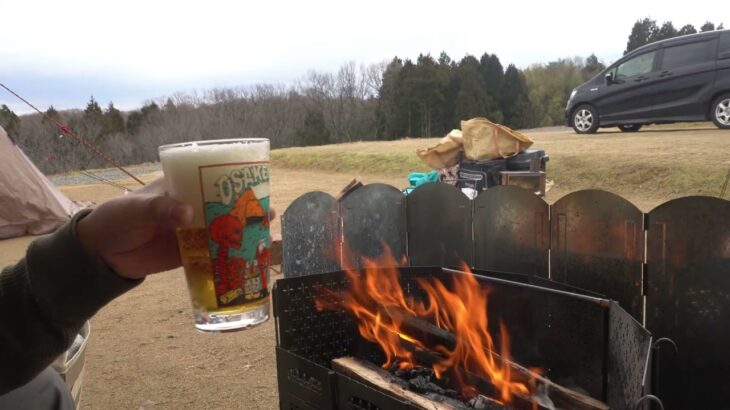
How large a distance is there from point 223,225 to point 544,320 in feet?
4.73

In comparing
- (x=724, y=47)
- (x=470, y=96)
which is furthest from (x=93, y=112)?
(x=724, y=47)

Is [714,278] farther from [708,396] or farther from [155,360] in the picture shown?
[155,360]

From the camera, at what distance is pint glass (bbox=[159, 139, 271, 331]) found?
3.70ft

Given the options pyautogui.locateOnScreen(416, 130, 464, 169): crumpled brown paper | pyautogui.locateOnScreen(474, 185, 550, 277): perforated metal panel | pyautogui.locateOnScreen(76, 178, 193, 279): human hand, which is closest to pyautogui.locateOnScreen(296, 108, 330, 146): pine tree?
pyautogui.locateOnScreen(416, 130, 464, 169): crumpled brown paper

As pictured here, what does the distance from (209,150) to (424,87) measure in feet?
116

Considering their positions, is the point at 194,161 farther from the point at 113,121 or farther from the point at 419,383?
the point at 113,121

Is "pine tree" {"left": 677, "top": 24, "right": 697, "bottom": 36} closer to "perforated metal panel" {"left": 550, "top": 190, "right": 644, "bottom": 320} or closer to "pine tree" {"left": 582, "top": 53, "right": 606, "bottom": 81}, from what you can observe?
"pine tree" {"left": 582, "top": 53, "right": 606, "bottom": 81}

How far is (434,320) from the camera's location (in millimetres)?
2383

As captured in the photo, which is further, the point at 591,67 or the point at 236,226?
the point at 591,67

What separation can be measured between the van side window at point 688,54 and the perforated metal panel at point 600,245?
1028 centimetres

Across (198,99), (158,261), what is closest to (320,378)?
(158,261)

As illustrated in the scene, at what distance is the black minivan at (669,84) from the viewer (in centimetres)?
1046

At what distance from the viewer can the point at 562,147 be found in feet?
37.0

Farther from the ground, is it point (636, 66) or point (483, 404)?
point (636, 66)
